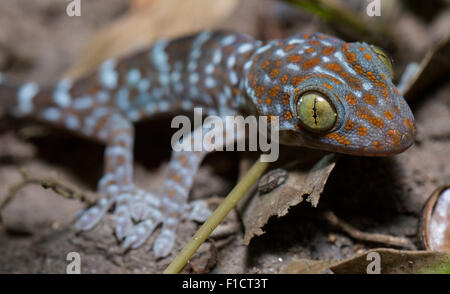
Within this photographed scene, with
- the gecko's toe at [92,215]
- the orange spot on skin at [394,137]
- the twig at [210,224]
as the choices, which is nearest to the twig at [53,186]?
the gecko's toe at [92,215]

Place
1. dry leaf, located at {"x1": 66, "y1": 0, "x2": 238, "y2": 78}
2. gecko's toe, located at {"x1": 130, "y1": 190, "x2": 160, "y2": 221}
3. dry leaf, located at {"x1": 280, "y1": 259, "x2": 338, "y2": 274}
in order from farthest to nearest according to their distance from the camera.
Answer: dry leaf, located at {"x1": 66, "y1": 0, "x2": 238, "y2": 78}, gecko's toe, located at {"x1": 130, "y1": 190, "x2": 160, "y2": 221}, dry leaf, located at {"x1": 280, "y1": 259, "x2": 338, "y2": 274}

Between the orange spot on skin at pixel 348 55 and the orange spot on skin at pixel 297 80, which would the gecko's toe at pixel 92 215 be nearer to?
the orange spot on skin at pixel 297 80

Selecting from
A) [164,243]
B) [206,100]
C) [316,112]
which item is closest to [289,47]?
[316,112]

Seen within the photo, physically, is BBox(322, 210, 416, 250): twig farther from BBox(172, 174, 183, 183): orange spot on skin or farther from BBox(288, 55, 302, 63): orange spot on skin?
BBox(172, 174, 183, 183): orange spot on skin

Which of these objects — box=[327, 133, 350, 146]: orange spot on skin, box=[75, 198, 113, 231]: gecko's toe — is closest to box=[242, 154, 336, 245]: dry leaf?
box=[327, 133, 350, 146]: orange spot on skin

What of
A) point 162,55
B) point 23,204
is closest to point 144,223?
point 23,204

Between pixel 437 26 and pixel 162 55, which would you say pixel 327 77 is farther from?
pixel 437 26

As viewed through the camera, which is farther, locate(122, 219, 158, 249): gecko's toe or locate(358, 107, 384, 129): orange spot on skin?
locate(122, 219, 158, 249): gecko's toe

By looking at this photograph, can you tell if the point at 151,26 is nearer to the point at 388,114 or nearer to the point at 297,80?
the point at 297,80
